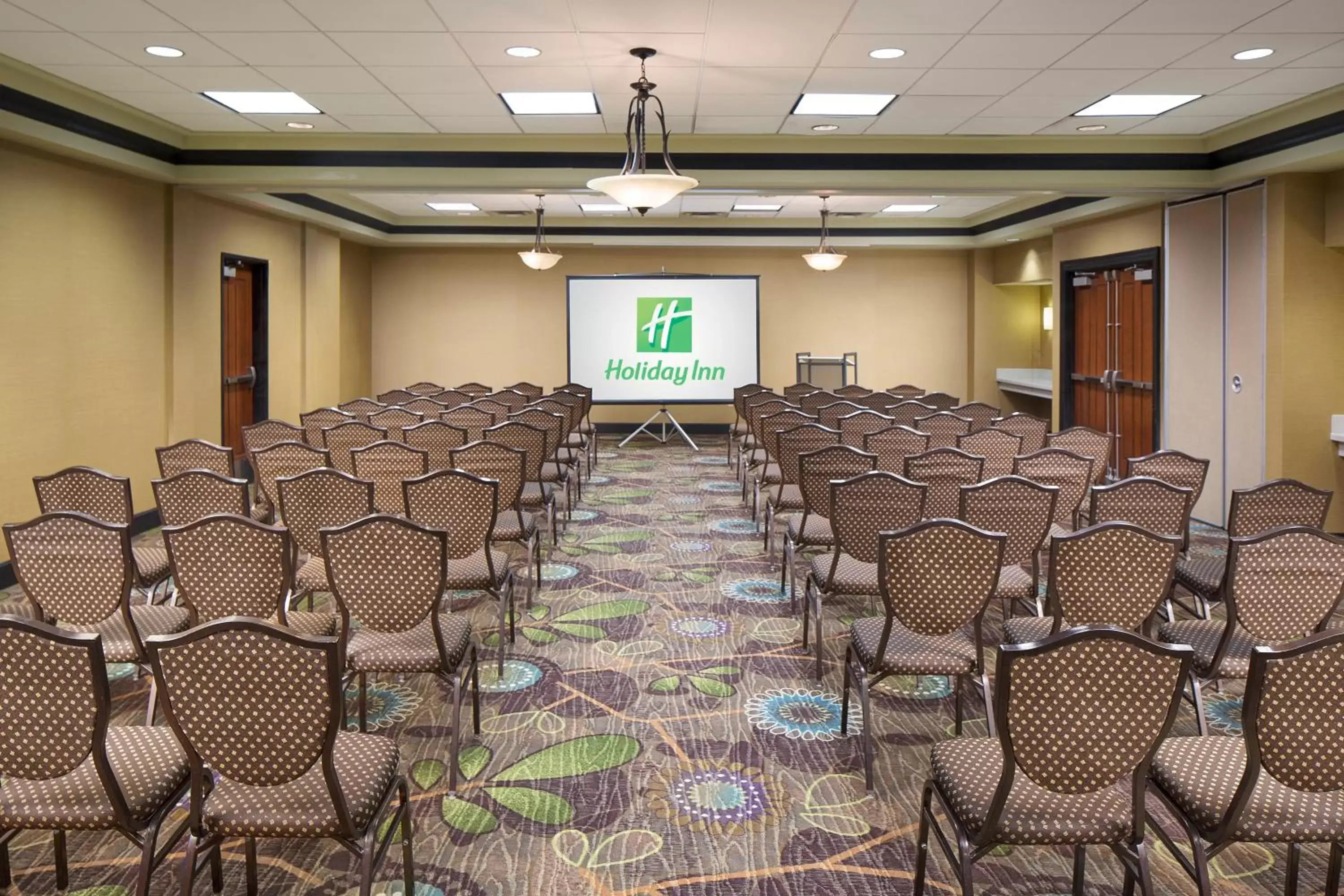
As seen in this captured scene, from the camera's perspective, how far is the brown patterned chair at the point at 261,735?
7.61 feet

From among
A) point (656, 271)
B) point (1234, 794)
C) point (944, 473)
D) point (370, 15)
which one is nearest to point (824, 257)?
point (656, 271)

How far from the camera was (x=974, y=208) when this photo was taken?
14.4 meters

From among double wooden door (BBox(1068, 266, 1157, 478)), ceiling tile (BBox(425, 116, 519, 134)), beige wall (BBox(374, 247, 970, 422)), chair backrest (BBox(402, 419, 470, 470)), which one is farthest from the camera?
beige wall (BBox(374, 247, 970, 422))

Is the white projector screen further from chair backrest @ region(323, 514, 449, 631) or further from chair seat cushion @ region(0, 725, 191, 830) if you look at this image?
chair seat cushion @ region(0, 725, 191, 830)

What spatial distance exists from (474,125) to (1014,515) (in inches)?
240

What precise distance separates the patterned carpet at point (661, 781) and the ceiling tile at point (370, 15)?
3.49m

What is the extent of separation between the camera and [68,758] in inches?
96.3

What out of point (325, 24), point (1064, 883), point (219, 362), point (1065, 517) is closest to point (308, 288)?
point (219, 362)

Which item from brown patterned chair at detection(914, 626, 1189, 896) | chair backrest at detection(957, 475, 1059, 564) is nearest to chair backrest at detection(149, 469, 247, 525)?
chair backrest at detection(957, 475, 1059, 564)

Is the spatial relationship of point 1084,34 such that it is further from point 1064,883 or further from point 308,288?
point 308,288

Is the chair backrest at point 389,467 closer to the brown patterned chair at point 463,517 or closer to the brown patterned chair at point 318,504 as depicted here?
the brown patterned chair at point 318,504

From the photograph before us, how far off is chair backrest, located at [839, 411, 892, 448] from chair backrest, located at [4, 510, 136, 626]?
17.3ft

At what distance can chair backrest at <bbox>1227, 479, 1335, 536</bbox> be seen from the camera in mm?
4430

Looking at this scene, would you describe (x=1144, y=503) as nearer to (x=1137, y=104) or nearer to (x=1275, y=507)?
(x=1275, y=507)
